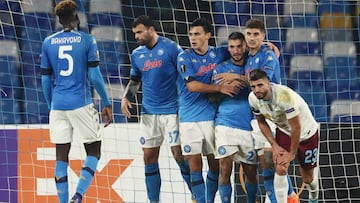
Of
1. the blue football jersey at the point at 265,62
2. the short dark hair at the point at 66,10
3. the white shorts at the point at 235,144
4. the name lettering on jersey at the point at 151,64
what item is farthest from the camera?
the name lettering on jersey at the point at 151,64

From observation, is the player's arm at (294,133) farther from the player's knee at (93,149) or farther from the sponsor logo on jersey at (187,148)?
the player's knee at (93,149)

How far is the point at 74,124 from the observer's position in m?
8.54

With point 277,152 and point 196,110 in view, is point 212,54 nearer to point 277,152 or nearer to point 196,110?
point 196,110

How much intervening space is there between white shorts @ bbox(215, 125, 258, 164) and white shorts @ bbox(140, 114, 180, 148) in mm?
470

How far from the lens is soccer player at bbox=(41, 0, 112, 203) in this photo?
8445 millimetres

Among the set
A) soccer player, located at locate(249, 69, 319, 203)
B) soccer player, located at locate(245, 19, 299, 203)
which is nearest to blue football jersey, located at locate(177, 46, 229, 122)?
soccer player, located at locate(245, 19, 299, 203)

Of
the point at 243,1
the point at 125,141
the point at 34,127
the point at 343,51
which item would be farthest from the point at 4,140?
the point at 343,51

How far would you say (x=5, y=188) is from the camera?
9812 mm

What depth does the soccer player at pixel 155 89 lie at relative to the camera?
8625mm

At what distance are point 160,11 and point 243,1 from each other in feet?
3.00

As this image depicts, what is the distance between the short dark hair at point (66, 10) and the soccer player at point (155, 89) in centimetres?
56

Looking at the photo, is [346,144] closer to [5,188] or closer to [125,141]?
[125,141]

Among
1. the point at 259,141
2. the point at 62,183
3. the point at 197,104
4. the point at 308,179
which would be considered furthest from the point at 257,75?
the point at 62,183

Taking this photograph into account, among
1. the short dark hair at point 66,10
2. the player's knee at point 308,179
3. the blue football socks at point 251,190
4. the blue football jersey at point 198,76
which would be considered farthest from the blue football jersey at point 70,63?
the player's knee at point 308,179
